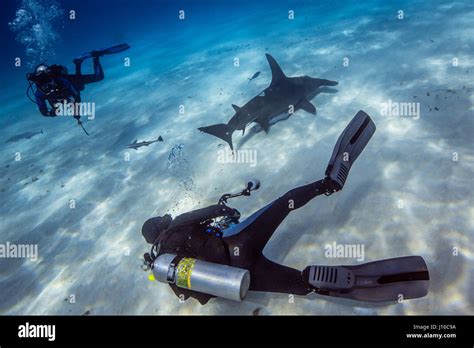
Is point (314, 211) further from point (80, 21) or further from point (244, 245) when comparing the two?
point (80, 21)

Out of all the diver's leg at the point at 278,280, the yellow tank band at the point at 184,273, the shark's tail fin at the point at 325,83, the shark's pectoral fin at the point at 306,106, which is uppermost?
the shark's tail fin at the point at 325,83

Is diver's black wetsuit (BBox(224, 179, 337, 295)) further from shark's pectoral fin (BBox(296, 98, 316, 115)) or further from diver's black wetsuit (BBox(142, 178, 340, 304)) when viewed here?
shark's pectoral fin (BBox(296, 98, 316, 115))

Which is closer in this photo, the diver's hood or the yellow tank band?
the yellow tank band

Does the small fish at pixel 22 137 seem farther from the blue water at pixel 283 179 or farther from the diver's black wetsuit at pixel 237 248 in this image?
the diver's black wetsuit at pixel 237 248

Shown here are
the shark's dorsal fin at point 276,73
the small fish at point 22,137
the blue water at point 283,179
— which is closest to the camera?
the blue water at point 283,179

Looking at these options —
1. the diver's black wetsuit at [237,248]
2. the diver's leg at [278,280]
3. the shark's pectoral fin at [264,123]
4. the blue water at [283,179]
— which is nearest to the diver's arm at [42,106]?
the blue water at [283,179]

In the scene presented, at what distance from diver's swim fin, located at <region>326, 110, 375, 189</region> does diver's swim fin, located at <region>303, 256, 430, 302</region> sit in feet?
5.09

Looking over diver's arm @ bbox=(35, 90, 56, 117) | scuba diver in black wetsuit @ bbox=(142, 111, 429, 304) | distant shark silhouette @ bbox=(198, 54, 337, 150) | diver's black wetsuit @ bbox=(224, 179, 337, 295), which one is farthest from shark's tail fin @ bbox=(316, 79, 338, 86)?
diver's arm @ bbox=(35, 90, 56, 117)

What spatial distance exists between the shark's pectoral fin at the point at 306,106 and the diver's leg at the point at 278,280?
5943 mm

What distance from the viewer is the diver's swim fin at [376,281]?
11.2 feet

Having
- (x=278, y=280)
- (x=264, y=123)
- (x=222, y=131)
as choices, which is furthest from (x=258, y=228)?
(x=264, y=123)

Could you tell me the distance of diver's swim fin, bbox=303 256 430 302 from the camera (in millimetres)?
3420

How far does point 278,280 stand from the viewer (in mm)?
3711

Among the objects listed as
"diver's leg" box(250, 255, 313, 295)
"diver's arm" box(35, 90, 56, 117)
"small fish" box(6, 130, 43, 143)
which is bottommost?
"small fish" box(6, 130, 43, 143)
